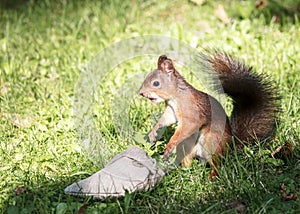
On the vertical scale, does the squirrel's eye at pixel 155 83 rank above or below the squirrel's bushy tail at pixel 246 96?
above

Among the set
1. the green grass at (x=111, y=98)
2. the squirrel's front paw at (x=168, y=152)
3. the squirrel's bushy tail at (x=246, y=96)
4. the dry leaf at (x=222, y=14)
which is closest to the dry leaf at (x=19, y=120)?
the green grass at (x=111, y=98)

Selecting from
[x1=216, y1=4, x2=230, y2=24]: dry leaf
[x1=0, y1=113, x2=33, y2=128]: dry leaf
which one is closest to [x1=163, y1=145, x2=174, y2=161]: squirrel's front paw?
[x1=0, y1=113, x2=33, y2=128]: dry leaf

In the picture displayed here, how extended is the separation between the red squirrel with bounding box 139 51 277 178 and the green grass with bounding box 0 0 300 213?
0.08 metres

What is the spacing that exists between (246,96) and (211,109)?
0.28 m

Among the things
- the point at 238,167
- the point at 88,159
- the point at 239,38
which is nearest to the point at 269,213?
the point at 238,167

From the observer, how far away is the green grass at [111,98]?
2.41 metres

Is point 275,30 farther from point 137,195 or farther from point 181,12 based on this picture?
point 137,195

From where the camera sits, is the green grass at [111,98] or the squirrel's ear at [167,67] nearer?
the green grass at [111,98]

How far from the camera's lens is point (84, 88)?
3725mm

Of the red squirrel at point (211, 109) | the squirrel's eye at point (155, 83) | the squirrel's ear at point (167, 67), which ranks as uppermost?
the squirrel's ear at point (167, 67)

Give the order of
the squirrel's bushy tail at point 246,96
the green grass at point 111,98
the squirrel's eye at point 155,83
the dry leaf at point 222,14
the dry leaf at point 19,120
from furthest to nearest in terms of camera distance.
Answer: the dry leaf at point 222,14 → the dry leaf at point 19,120 → the squirrel's bushy tail at point 246,96 → the squirrel's eye at point 155,83 → the green grass at point 111,98

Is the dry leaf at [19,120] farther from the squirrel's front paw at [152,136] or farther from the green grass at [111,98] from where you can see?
the squirrel's front paw at [152,136]

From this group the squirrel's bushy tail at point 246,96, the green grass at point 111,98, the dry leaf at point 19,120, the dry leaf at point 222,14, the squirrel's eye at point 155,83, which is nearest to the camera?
the green grass at point 111,98

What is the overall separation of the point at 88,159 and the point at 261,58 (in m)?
1.69
